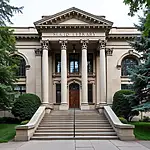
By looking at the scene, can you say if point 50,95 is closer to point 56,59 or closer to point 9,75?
point 56,59

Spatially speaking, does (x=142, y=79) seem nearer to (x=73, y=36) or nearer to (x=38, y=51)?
(x=73, y=36)

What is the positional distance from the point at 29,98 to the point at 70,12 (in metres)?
10.4

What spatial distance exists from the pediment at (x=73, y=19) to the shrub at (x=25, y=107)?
8.28 meters

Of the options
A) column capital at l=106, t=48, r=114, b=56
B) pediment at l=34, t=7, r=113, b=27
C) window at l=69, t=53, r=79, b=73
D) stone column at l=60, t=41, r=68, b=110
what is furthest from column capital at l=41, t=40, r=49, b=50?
column capital at l=106, t=48, r=114, b=56

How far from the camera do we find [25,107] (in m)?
25.5

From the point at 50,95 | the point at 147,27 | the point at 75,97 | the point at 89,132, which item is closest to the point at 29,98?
the point at 50,95

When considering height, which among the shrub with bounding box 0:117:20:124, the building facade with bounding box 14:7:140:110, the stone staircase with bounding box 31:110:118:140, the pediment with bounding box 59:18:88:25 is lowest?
the shrub with bounding box 0:117:20:124

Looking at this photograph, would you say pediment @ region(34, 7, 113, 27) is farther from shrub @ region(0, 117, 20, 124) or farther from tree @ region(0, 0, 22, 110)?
shrub @ region(0, 117, 20, 124)

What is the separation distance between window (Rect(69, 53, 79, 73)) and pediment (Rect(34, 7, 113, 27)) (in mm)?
4979

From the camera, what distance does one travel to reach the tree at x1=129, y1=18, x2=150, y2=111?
1855cm

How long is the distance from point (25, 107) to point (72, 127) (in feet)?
26.0

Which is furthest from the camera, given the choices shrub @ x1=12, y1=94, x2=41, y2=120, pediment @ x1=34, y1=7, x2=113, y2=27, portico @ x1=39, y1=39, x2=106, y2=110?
pediment @ x1=34, y1=7, x2=113, y2=27

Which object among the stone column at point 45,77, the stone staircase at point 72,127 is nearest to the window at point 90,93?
the stone column at point 45,77

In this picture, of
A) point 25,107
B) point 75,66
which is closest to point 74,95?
point 75,66
